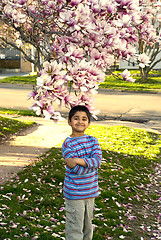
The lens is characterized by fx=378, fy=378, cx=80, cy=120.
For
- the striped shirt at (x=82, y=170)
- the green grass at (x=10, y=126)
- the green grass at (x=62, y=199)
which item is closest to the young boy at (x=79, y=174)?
the striped shirt at (x=82, y=170)

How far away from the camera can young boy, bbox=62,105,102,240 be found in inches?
133

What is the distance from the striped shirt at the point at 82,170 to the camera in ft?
11.1

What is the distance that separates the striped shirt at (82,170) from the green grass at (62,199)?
45.3 inches

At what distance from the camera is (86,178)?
3.43 metres

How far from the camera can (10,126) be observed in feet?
32.8

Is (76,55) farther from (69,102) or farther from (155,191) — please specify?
(155,191)

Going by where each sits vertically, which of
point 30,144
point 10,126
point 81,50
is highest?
point 81,50

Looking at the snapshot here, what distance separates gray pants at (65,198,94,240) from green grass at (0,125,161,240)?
0.87 meters

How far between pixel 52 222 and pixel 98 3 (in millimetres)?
2673

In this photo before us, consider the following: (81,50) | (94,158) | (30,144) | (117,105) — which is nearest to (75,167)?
(94,158)

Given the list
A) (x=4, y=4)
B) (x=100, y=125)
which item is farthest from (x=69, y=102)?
(x=100, y=125)

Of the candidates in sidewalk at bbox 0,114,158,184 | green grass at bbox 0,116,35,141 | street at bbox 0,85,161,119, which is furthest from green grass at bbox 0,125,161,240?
street at bbox 0,85,161,119

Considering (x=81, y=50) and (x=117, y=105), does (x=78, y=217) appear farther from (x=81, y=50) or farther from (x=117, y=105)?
(x=117, y=105)

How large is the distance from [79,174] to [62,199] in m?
2.25
